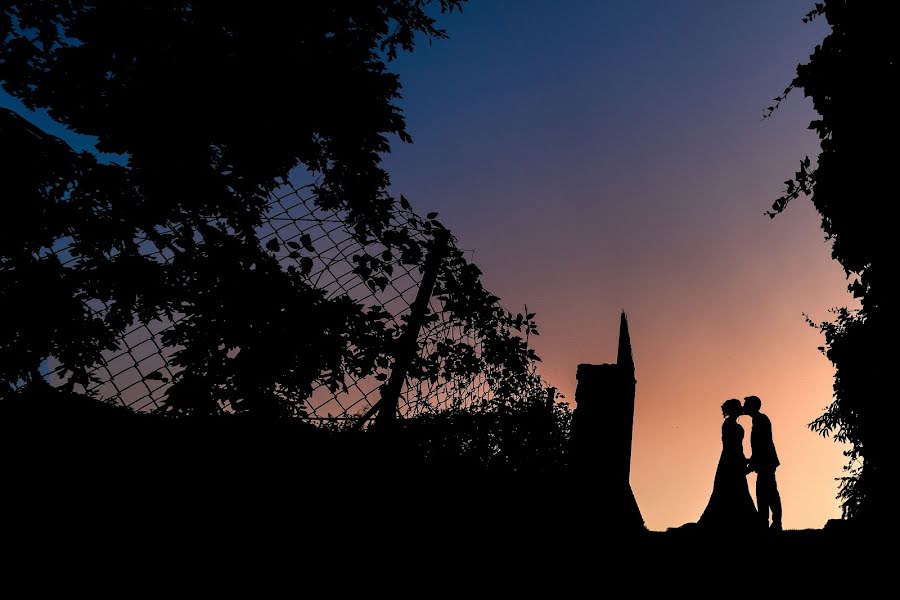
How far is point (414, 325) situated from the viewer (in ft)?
14.0

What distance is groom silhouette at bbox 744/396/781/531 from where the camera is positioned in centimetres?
549

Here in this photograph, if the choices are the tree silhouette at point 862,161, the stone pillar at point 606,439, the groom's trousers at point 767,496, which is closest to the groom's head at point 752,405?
the groom's trousers at point 767,496

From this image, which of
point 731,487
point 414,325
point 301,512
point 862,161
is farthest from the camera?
point 862,161

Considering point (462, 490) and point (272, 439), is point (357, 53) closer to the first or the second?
point (272, 439)

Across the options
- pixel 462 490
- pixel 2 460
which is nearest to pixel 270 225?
pixel 2 460


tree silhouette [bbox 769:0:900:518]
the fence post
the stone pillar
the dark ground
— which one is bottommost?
the dark ground

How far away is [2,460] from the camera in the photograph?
2715mm

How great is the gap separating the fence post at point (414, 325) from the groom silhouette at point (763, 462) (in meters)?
4.48

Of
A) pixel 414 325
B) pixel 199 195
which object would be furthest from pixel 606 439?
pixel 199 195

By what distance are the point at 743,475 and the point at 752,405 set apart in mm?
942

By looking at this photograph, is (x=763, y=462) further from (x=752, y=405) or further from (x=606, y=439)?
(x=606, y=439)

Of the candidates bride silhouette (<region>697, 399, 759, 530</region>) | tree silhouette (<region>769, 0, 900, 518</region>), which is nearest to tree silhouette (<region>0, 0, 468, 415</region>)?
bride silhouette (<region>697, 399, 759, 530</region>)

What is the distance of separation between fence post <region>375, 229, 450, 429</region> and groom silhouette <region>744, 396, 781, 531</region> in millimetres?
4483

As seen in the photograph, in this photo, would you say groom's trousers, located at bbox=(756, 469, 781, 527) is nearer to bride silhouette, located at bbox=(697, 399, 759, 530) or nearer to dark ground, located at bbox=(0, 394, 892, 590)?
bride silhouette, located at bbox=(697, 399, 759, 530)
